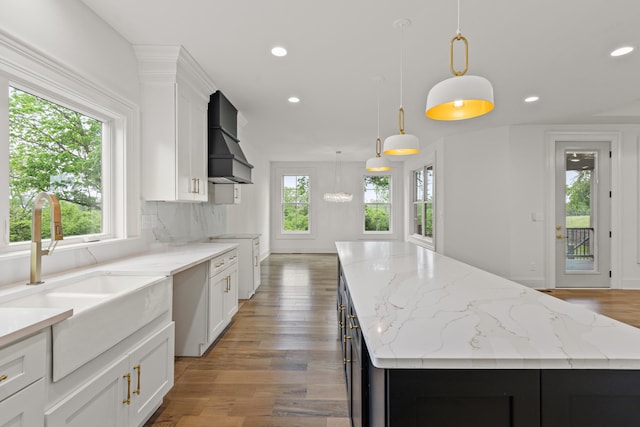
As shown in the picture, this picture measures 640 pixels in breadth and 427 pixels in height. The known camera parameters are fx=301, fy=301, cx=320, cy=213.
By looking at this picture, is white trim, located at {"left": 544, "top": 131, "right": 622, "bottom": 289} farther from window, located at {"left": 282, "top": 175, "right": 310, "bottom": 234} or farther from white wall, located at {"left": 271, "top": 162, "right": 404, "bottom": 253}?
window, located at {"left": 282, "top": 175, "right": 310, "bottom": 234}

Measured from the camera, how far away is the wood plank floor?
1.90 meters

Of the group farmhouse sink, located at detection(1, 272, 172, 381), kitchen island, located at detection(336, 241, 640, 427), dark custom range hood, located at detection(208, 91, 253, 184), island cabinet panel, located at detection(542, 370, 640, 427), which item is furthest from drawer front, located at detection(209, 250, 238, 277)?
island cabinet panel, located at detection(542, 370, 640, 427)

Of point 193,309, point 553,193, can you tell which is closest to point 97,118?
point 193,309

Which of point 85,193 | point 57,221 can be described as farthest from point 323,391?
point 85,193

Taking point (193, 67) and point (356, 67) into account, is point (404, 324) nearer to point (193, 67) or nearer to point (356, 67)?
point (356, 67)

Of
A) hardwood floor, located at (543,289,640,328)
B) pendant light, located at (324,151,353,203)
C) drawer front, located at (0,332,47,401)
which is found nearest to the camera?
drawer front, located at (0,332,47,401)

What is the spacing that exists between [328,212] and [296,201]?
3.29ft

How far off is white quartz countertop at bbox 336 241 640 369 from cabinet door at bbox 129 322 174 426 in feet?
3.96

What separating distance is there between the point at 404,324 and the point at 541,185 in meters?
5.17

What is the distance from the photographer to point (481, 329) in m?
0.98

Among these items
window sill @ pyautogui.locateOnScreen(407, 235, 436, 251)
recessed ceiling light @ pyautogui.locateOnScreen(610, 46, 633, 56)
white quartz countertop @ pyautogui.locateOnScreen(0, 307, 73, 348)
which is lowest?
window sill @ pyautogui.locateOnScreen(407, 235, 436, 251)

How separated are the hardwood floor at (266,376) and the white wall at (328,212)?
15.8 ft

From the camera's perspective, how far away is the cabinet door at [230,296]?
10.4 feet

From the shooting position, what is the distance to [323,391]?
2.14 metres
